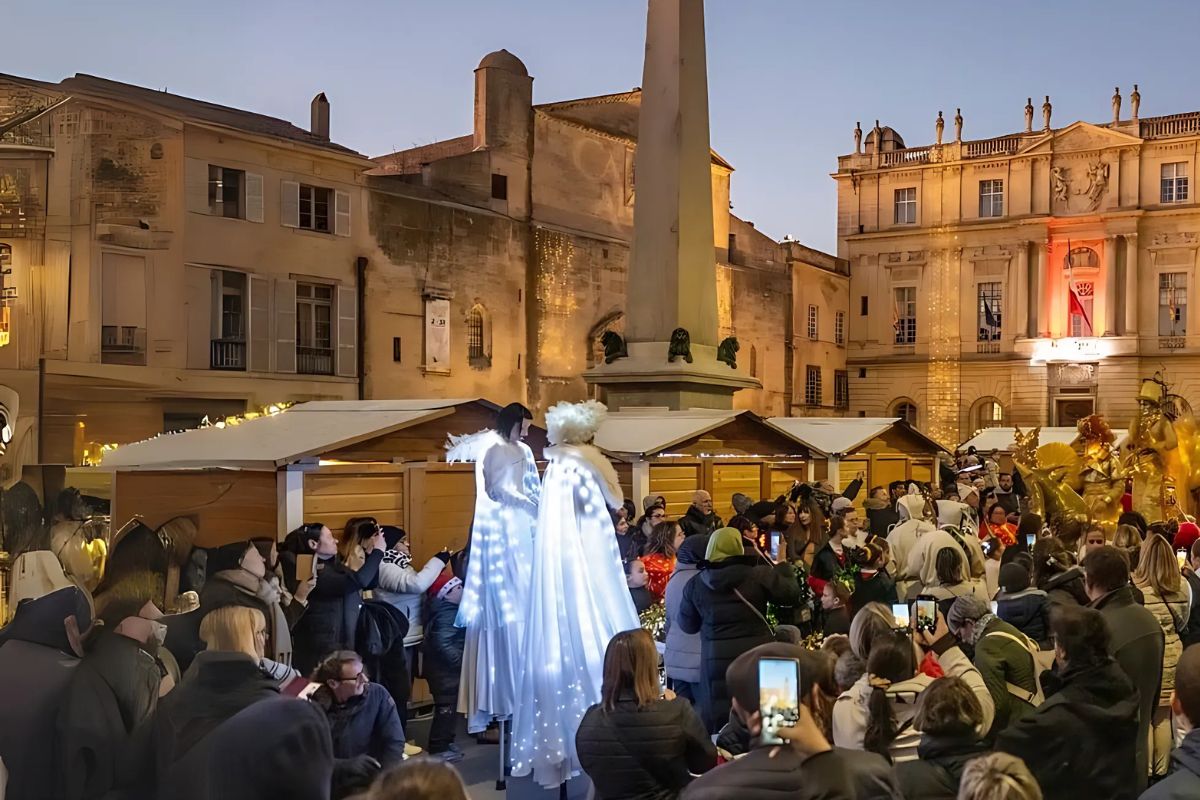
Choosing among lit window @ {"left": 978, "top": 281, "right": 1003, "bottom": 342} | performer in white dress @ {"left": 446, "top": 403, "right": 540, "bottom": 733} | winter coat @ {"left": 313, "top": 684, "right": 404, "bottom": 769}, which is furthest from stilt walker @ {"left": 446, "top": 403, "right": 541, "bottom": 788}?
lit window @ {"left": 978, "top": 281, "right": 1003, "bottom": 342}

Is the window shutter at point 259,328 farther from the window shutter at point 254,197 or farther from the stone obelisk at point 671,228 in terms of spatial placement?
the stone obelisk at point 671,228

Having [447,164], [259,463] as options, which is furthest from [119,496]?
[447,164]

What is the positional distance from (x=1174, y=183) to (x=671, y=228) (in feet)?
104

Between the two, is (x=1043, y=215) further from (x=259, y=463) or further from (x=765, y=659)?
(x=765, y=659)

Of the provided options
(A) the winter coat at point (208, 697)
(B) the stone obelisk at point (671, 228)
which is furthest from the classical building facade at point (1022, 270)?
(A) the winter coat at point (208, 697)

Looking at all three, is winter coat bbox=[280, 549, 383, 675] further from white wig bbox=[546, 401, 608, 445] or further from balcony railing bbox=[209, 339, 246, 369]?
balcony railing bbox=[209, 339, 246, 369]

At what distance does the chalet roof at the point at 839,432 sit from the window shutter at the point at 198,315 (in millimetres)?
10939

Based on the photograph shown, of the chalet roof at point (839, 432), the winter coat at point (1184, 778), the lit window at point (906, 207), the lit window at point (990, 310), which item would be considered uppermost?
the lit window at point (906, 207)

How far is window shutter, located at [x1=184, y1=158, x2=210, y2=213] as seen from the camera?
21.3 m

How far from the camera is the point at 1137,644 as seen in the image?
5.19 meters

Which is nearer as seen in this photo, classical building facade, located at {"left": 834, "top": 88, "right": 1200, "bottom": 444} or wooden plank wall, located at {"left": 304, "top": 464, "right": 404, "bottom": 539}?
wooden plank wall, located at {"left": 304, "top": 464, "right": 404, "bottom": 539}

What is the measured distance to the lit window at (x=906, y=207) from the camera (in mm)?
44188


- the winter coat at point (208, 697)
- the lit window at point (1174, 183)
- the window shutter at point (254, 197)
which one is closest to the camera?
the winter coat at point (208, 697)

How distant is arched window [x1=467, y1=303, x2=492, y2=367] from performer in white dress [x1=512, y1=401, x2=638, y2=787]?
2114 cm
